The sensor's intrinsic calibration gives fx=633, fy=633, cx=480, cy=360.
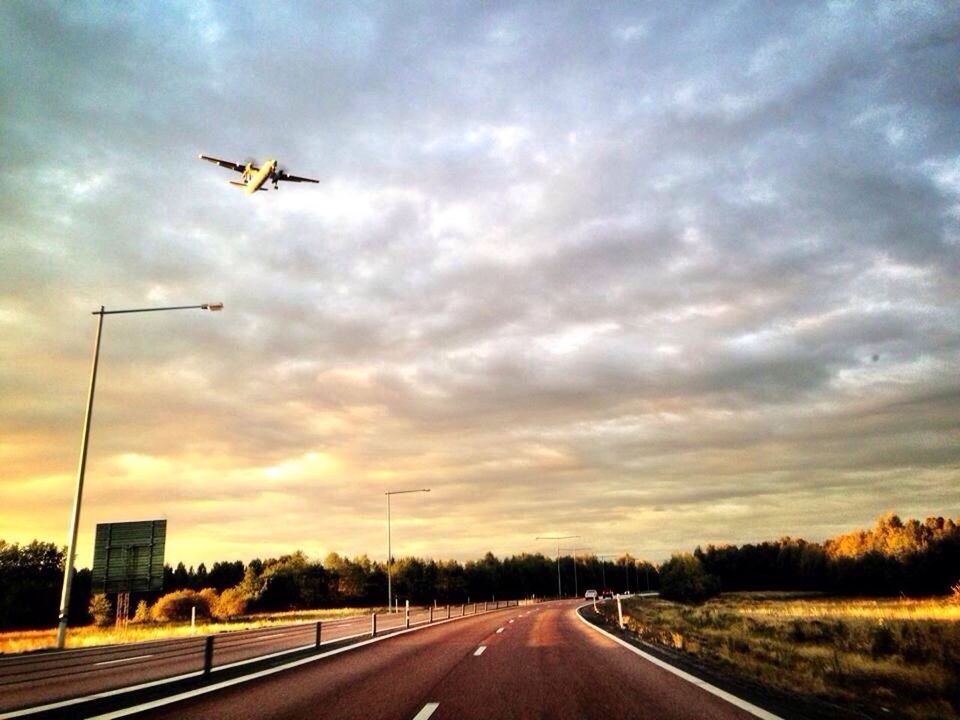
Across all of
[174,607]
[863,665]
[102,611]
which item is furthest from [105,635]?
[863,665]

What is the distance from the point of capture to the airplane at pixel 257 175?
1138 inches

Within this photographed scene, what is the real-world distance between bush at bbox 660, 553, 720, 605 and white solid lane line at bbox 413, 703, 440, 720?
123416mm

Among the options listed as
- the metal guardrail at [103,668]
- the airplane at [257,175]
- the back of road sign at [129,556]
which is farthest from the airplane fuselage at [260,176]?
the metal guardrail at [103,668]

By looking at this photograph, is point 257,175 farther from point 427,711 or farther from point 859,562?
point 859,562

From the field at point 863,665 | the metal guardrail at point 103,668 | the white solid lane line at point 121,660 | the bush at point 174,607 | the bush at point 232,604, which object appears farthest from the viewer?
the bush at point 232,604

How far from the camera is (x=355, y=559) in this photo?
431 ft

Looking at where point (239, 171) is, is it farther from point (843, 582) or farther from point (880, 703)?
point (843, 582)

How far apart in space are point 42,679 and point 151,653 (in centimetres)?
799

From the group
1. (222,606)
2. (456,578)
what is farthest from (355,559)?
(222,606)

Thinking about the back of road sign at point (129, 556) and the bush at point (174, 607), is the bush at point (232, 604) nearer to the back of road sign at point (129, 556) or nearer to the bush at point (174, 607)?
the bush at point (174, 607)

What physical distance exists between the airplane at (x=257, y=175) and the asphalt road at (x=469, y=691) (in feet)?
70.3

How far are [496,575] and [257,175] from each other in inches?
5749

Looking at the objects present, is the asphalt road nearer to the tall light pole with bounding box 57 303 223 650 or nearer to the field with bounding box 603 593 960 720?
the field with bounding box 603 593 960 720

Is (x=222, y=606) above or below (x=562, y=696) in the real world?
below
